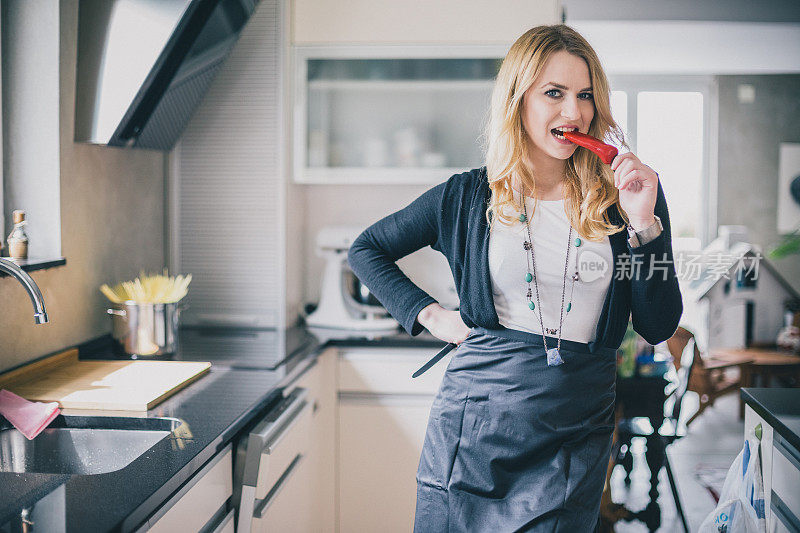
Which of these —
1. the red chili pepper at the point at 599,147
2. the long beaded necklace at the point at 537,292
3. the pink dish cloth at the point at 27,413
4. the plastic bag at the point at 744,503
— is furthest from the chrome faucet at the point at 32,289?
the plastic bag at the point at 744,503

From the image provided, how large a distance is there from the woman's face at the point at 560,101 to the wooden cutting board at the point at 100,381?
0.99 meters

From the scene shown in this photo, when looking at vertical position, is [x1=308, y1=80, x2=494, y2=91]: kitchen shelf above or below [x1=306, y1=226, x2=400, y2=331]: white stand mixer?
above

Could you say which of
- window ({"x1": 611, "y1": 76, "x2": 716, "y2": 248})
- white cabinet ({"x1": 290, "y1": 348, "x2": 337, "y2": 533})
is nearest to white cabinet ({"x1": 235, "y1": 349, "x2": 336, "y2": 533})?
white cabinet ({"x1": 290, "y1": 348, "x2": 337, "y2": 533})

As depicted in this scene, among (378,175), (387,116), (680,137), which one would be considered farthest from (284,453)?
(680,137)

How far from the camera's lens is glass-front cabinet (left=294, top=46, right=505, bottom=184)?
267 centimetres

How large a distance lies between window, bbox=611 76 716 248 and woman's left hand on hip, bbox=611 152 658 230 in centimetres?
518

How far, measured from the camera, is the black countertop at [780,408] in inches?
51.3

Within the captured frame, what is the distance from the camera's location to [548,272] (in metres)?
1.30

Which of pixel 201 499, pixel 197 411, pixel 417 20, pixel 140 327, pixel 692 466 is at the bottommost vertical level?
pixel 692 466

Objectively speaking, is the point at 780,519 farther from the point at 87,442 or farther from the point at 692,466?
the point at 692,466

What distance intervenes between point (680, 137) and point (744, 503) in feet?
17.4

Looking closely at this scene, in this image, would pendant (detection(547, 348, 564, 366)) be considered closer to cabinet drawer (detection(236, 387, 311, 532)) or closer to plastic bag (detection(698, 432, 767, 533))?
plastic bag (detection(698, 432, 767, 533))

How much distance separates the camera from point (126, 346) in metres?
1.96

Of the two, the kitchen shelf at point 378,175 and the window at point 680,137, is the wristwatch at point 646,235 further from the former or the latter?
the window at point 680,137
